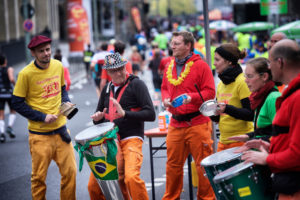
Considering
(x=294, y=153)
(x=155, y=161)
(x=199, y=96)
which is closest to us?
(x=294, y=153)

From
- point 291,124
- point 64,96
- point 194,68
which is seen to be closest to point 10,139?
point 64,96

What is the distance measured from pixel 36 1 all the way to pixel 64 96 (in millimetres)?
46032

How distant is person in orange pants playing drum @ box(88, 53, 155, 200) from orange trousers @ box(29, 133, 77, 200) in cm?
55

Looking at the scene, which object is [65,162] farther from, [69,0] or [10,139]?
[69,0]

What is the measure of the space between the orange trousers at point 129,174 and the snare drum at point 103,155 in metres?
0.15

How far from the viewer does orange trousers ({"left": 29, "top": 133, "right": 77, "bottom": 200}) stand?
6.10 metres

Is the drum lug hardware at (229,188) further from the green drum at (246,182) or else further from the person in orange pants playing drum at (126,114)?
the person in orange pants playing drum at (126,114)

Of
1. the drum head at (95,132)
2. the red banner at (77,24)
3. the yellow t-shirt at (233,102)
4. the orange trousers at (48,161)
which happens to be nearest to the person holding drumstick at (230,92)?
the yellow t-shirt at (233,102)

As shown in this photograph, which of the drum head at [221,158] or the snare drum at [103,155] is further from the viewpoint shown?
the snare drum at [103,155]

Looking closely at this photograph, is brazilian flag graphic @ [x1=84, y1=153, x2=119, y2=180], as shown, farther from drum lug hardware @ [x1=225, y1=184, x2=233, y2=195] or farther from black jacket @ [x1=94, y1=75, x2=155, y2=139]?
drum lug hardware @ [x1=225, y1=184, x2=233, y2=195]

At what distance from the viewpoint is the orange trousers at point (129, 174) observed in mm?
5434

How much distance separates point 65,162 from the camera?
6219 millimetres

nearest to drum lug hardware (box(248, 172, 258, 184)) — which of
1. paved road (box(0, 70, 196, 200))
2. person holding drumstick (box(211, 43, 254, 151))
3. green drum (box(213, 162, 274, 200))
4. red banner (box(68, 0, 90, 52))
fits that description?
green drum (box(213, 162, 274, 200))

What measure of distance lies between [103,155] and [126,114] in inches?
20.6
